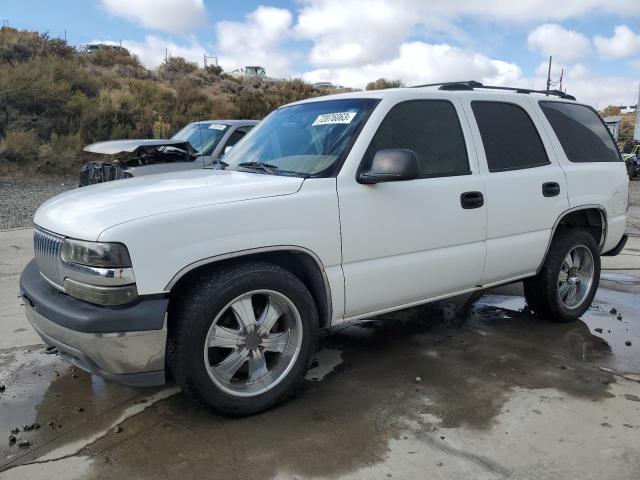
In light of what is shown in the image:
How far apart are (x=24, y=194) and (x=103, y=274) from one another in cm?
1102

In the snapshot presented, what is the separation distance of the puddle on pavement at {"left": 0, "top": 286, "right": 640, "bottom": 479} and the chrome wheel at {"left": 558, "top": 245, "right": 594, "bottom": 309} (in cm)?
31

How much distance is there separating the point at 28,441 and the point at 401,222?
98.4 inches

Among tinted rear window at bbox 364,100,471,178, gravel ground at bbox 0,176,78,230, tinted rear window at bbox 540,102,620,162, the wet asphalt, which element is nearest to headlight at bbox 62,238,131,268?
the wet asphalt

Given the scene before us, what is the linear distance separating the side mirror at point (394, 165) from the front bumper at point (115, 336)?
4.75 feet

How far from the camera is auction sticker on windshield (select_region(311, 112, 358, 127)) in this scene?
3.83 meters

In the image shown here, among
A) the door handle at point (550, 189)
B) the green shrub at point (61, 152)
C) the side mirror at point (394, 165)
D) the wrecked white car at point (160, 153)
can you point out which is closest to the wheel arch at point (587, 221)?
the door handle at point (550, 189)

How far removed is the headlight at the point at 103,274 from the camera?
2811 millimetres

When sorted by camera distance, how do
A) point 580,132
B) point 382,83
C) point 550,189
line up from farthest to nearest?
point 382,83 → point 580,132 → point 550,189

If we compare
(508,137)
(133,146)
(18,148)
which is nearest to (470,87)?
(508,137)

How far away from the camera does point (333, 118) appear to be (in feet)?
12.9

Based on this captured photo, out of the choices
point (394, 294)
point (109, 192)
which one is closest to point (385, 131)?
point (394, 294)

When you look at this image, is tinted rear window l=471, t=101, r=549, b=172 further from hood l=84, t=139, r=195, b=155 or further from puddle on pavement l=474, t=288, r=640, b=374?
hood l=84, t=139, r=195, b=155

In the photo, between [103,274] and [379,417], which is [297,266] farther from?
[103,274]

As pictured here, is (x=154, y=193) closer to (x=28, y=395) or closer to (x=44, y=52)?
(x=28, y=395)
